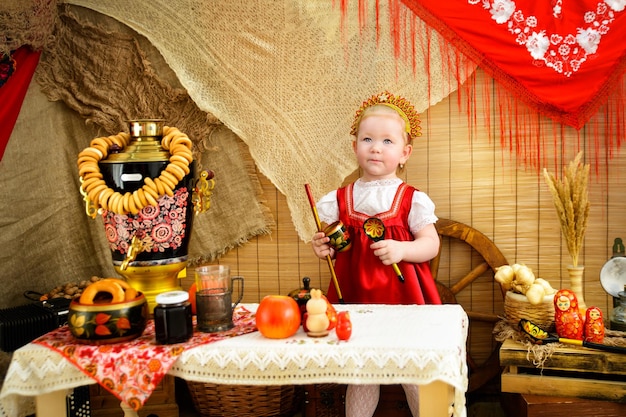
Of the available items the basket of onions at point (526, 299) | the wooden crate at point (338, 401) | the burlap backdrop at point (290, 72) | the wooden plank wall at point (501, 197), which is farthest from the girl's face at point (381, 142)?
the wooden crate at point (338, 401)

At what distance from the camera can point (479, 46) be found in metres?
2.78

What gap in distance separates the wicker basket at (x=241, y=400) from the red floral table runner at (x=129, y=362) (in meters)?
1.09

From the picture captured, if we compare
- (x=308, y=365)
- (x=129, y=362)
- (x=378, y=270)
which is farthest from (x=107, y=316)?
(x=378, y=270)

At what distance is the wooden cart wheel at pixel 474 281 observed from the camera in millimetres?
2877

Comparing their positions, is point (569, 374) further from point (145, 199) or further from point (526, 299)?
point (145, 199)

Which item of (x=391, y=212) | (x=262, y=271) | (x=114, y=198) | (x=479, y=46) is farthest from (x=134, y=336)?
(x=479, y=46)

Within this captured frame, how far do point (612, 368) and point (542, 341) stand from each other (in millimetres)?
238

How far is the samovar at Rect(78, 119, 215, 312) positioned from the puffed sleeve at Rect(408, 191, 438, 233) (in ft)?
2.78

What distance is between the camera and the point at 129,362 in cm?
166

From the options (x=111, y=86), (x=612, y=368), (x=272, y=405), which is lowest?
(x=272, y=405)

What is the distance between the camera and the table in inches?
63.0

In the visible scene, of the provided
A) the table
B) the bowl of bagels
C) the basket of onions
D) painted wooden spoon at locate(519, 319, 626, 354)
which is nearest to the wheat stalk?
the basket of onions

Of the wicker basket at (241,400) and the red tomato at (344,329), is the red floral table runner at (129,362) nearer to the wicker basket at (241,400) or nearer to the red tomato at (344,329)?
the red tomato at (344,329)

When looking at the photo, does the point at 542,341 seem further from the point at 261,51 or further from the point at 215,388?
the point at 261,51
